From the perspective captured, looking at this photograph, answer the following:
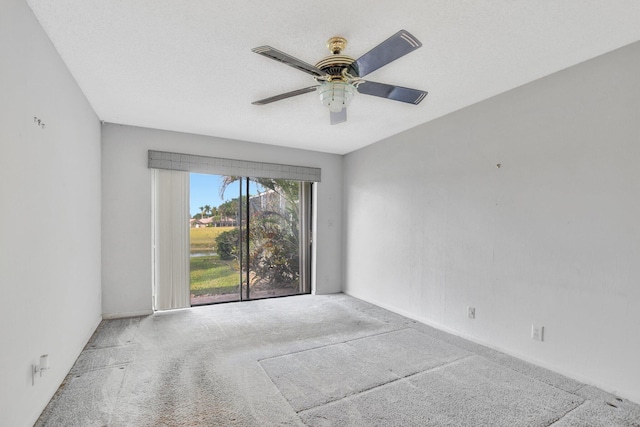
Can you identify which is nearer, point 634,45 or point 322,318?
point 634,45

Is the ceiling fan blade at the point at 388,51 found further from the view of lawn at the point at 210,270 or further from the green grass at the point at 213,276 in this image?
the green grass at the point at 213,276

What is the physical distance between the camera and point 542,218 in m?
2.50

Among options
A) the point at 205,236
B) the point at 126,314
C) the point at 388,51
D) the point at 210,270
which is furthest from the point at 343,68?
the point at 210,270

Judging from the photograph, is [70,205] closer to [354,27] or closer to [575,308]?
[354,27]

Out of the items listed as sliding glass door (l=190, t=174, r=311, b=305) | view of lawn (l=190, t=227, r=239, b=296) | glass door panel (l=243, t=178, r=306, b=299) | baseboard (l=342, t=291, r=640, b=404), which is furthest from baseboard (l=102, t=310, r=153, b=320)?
baseboard (l=342, t=291, r=640, b=404)

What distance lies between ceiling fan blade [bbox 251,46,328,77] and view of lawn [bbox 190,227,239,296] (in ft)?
14.4

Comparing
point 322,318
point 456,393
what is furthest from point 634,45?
point 322,318

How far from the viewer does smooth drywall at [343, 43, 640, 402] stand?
2.06 m

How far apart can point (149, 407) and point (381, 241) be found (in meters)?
3.25

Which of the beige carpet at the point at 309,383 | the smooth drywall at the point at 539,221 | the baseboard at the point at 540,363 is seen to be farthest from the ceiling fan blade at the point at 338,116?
the baseboard at the point at 540,363

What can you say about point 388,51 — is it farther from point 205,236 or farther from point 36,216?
point 205,236

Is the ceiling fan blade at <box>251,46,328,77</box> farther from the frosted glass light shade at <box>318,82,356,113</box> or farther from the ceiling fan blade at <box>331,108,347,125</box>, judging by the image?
the ceiling fan blade at <box>331,108,347,125</box>

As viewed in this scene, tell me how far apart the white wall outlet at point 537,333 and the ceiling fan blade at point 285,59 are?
2676 millimetres

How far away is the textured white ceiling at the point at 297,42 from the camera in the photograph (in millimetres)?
1662
